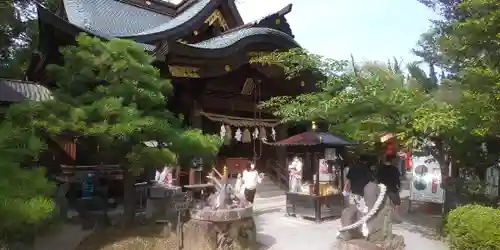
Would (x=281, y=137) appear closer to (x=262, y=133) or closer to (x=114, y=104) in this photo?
(x=262, y=133)

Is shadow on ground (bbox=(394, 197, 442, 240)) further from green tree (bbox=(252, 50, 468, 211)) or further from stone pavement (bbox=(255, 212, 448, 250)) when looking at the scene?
green tree (bbox=(252, 50, 468, 211))

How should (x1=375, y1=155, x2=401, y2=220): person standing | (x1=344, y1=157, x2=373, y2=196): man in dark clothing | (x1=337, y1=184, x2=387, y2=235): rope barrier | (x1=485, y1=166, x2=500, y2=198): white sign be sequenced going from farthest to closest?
(x1=485, y1=166, x2=500, y2=198): white sign < (x1=375, y1=155, x2=401, y2=220): person standing < (x1=344, y1=157, x2=373, y2=196): man in dark clothing < (x1=337, y1=184, x2=387, y2=235): rope barrier

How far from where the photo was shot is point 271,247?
327 inches

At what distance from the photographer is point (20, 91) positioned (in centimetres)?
1218

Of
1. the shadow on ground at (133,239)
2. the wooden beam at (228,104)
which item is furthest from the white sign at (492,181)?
the shadow on ground at (133,239)

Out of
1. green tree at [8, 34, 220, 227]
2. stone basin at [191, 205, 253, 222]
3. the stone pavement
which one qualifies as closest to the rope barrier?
the stone pavement

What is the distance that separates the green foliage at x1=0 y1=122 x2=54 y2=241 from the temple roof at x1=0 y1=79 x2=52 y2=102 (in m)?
5.33

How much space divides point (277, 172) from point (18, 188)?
1321 centimetres

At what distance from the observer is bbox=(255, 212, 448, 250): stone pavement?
845 centimetres

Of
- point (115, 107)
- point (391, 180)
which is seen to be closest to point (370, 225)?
point (391, 180)

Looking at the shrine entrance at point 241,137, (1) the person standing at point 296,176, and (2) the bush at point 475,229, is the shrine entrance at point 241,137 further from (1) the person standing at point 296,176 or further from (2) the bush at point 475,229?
(2) the bush at point 475,229

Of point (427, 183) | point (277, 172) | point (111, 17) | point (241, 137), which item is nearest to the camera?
point (427, 183)

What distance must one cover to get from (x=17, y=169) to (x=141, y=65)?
3.28 meters

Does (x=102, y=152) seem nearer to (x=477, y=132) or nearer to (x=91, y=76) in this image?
(x=91, y=76)
